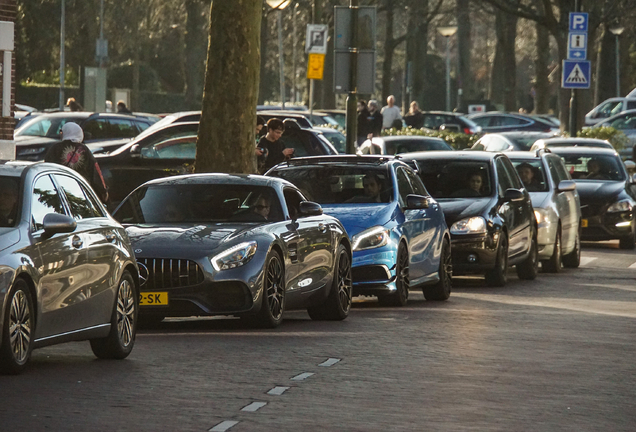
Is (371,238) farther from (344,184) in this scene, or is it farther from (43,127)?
(43,127)

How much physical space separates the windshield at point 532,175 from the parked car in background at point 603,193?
3486mm

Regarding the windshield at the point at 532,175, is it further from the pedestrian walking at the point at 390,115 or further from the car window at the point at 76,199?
the pedestrian walking at the point at 390,115

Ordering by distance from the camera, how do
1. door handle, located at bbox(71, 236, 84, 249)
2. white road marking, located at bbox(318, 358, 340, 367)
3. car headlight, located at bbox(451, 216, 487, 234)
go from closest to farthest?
door handle, located at bbox(71, 236, 84, 249)
white road marking, located at bbox(318, 358, 340, 367)
car headlight, located at bbox(451, 216, 487, 234)

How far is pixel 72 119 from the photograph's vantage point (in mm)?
35406

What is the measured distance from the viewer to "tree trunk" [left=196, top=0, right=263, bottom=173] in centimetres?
2033

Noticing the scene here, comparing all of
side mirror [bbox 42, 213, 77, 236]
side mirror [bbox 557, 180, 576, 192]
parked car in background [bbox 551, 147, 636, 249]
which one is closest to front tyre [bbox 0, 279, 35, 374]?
side mirror [bbox 42, 213, 77, 236]

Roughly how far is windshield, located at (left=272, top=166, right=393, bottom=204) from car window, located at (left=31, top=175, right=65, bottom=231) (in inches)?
242

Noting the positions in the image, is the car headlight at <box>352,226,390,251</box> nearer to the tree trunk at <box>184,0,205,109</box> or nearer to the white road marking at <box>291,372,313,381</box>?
the white road marking at <box>291,372,313,381</box>

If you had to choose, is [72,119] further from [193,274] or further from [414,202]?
[193,274]

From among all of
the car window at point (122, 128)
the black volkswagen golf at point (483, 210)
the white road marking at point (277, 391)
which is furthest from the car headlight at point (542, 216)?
the car window at point (122, 128)

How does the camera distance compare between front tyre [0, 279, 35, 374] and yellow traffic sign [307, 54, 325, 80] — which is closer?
front tyre [0, 279, 35, 374]

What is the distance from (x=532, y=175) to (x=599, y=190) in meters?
3.88

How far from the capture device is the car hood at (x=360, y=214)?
15688 millimetres

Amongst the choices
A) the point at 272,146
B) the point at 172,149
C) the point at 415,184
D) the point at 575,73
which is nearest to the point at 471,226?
the point at 415,184
